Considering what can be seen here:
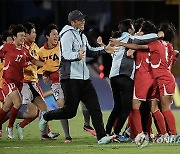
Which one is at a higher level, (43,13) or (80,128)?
(43,13)

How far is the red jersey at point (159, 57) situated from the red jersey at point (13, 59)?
2629 millimetres

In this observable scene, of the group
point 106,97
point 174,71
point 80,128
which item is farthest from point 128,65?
point 174,71

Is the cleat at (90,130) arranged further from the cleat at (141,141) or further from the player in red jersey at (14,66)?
the cleat at (141,141)

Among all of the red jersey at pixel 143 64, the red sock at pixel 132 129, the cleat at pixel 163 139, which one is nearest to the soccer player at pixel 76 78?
the red jersey at pixel 143 64

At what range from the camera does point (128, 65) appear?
56.3 ft

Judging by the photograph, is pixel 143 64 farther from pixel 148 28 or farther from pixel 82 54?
pixel 82 54

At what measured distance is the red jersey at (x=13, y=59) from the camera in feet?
59.1

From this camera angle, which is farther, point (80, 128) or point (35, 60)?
point (80, 128)

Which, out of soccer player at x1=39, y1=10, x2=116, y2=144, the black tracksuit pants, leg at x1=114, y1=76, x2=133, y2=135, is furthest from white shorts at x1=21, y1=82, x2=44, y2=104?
leg at x1=114, y1=76, x2=133, y2=135

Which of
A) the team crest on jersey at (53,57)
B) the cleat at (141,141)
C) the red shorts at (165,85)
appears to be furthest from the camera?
the team crest on jersey at (53,57)

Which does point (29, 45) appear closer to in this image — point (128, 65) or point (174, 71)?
point (128, 65)

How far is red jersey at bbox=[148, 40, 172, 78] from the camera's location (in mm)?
16844

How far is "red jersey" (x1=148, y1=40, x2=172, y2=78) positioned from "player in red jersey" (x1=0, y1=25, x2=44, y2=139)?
7.83 ft

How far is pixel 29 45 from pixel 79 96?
9.20 ft
